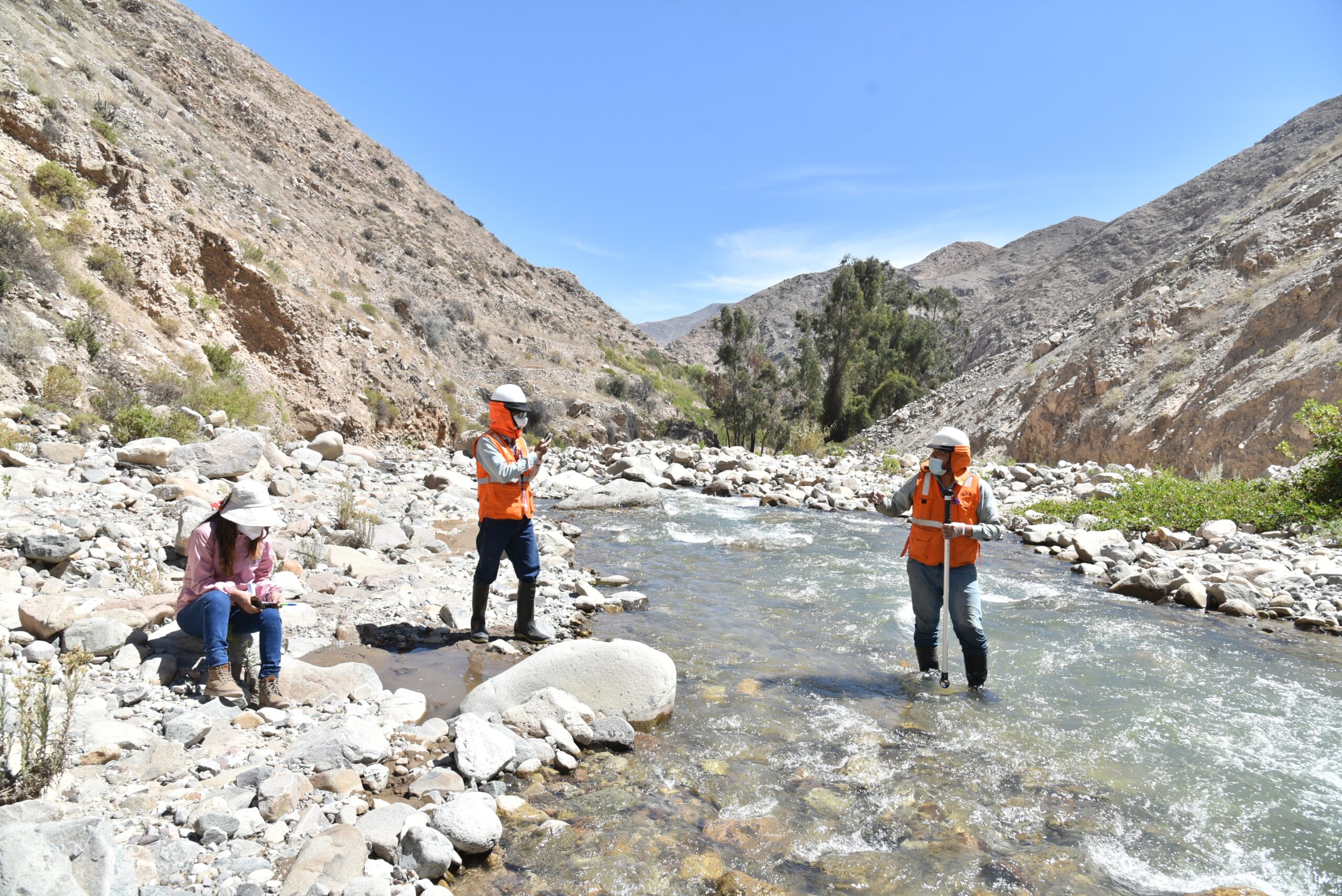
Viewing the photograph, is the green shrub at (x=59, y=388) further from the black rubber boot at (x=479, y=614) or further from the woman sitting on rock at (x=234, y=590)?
the black rubber boot at (x=479, y=614)

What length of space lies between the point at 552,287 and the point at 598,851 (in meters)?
51.7

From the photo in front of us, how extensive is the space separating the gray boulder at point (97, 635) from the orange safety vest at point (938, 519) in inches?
203

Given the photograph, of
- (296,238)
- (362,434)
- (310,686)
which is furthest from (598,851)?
(296,238)

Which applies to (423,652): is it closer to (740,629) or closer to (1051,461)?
(740,629)

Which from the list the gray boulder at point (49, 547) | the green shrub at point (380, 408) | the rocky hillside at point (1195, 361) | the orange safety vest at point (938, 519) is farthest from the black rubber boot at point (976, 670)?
the green shrub at point (380, 408)

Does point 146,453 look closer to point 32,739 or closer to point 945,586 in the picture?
point 32,739

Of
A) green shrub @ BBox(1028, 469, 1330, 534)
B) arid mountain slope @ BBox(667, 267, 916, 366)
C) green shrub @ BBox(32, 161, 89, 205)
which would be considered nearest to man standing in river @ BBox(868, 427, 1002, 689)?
green shrub @ BBox(1028, 469, 1330, 534)

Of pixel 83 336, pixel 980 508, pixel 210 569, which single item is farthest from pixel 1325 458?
pixel 83 336

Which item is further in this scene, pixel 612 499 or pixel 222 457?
pixel 612 499

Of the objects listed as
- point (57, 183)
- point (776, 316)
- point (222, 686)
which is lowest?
point (222, 686)

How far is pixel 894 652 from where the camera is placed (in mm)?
6574

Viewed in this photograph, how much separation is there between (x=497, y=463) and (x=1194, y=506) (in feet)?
38.9

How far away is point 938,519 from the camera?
18.1ft

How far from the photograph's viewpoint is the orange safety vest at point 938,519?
17.9 feet
